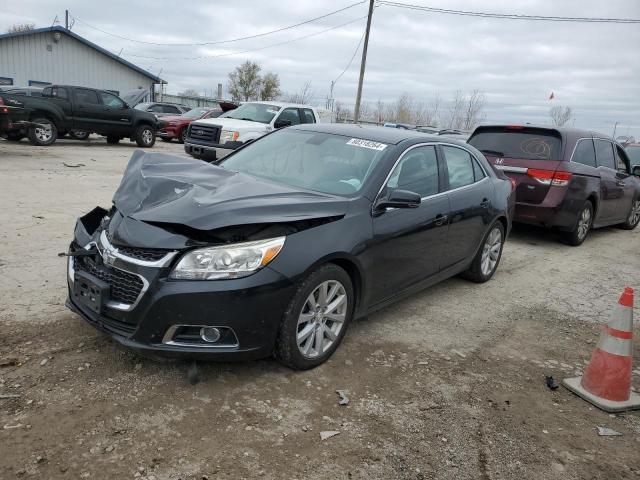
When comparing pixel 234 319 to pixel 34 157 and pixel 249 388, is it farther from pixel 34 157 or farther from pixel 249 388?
pixel 34 157

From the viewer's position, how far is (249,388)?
321 cm

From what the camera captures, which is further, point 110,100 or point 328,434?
point 110,100

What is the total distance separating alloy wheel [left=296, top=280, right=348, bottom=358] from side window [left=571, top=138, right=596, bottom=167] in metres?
5.56

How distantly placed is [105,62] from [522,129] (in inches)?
1273

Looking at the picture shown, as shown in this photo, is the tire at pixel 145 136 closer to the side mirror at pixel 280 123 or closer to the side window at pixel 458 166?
the side mirror at pixel 280 123

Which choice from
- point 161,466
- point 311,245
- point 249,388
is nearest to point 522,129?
point 311,245

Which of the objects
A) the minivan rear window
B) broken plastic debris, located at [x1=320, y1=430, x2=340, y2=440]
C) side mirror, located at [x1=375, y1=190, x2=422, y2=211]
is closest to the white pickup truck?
the minivan rear window

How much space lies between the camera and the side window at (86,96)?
15.4 metres

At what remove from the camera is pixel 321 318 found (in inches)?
136

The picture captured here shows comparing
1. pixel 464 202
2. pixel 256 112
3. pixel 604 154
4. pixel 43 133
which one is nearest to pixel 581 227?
pixel 604 154

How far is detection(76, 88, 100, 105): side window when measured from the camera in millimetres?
15398

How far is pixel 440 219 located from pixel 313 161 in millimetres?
1224

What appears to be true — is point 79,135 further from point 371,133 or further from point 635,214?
point 635,214

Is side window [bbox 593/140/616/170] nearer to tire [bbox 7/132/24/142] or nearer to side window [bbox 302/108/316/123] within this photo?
side window [bbox 302/108/316/123]
